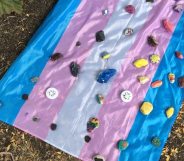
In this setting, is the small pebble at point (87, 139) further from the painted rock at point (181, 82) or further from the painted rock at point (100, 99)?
the painted rock at point (181, 82)

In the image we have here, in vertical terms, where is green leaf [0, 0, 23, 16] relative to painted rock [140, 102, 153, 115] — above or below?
above

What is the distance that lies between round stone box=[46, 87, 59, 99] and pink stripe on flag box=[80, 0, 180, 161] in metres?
0.20

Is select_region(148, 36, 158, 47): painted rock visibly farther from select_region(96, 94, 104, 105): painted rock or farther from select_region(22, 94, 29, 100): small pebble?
select_region(22, 94, 29, 100): small pebble

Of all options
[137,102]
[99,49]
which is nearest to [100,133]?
[137,102]

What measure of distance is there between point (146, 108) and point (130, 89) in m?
0.11

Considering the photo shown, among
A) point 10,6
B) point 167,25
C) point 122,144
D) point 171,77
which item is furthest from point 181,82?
point 10,6

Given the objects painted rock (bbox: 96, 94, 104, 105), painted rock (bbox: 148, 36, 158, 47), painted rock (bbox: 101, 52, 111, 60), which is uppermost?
painted rock (bbox: 148, 36, 158, 47)

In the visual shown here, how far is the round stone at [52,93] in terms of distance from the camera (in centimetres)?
172

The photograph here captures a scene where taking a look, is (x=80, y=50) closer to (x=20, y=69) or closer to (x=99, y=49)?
(x=99, y=49)

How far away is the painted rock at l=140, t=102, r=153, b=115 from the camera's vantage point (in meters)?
1.71

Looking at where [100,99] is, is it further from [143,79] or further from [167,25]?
[167,25]

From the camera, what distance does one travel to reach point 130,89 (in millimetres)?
1753

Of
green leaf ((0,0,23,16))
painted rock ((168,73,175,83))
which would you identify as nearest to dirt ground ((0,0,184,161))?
green leaf ((0,0,23,16))

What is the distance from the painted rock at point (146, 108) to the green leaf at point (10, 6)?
692 mm
